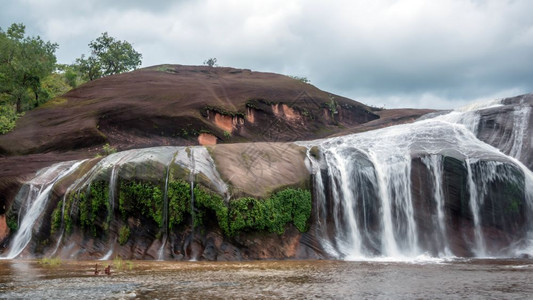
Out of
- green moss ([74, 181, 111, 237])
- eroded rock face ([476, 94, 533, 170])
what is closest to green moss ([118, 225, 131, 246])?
green moss ([74, 181, 111, 237])

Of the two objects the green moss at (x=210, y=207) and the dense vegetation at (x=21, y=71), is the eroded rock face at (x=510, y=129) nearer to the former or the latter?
the green moss at (x=210, y=207)

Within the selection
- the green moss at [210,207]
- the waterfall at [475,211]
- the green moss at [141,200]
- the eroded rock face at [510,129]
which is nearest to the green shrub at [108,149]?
the green moss at [141,200]

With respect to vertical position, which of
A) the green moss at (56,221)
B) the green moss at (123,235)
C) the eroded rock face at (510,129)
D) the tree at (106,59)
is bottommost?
the green moss at (123,235)

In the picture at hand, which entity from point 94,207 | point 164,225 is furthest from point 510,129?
point 94,207

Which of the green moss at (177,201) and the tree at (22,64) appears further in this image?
the tree at (22,64)

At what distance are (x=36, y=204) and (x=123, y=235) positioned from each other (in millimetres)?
5199

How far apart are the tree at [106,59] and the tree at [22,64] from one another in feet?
57.2

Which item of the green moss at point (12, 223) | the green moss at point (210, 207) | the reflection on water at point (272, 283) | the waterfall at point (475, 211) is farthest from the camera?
the green moss at point (12, 223)

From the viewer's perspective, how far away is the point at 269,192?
1841 centimetres

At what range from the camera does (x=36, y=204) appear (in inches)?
782

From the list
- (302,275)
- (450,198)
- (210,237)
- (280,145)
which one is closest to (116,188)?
(210,237)

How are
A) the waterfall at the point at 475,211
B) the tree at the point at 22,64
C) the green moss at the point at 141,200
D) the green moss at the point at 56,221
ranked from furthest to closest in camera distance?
1. the tree at the point at 22,64
2. the green moss at the point at 56,221
3. the waterfall at the point at 475,211
4. the green moss at the point at 141,200

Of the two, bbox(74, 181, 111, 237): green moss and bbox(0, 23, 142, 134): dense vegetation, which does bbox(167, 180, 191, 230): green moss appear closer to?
bbox(74, 181, 111, 237): green moss

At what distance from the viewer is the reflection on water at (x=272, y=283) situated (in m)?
8.10
